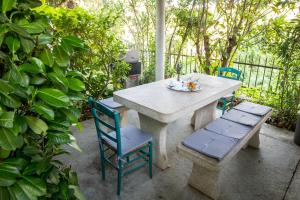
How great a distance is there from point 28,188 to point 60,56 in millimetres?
555

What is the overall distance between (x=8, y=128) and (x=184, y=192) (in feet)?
5.53

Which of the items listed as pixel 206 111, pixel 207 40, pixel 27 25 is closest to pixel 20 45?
pixel 27 25

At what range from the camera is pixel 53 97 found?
0.87 metres

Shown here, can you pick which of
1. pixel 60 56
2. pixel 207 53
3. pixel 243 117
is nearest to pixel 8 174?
pixel 60 56

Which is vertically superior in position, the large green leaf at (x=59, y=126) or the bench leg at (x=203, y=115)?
the large green leaf at (x=59, y=126)

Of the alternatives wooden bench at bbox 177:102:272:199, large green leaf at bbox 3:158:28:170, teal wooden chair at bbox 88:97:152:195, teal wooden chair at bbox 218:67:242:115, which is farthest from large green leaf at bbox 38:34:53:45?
teal wooden chair at bbox 218:67:242:115

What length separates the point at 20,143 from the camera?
0.81m

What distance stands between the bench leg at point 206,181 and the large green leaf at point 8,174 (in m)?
1.51

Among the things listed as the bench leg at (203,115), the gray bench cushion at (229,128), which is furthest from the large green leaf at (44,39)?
the bench leg at (203,115)

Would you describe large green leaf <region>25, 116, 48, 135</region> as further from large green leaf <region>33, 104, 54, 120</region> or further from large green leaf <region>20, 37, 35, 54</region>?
large green leaf <region>20, 37, 35, 54</region>

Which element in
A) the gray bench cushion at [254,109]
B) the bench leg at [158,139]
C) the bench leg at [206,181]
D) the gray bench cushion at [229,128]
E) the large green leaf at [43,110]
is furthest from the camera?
the gray bench cushion at [254,109]

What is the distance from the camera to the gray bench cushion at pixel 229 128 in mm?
2081

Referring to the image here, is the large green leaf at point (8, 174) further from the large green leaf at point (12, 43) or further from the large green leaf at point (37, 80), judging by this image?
the large green leaf at point (12, 43)

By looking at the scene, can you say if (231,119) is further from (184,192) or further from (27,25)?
(27,25)
